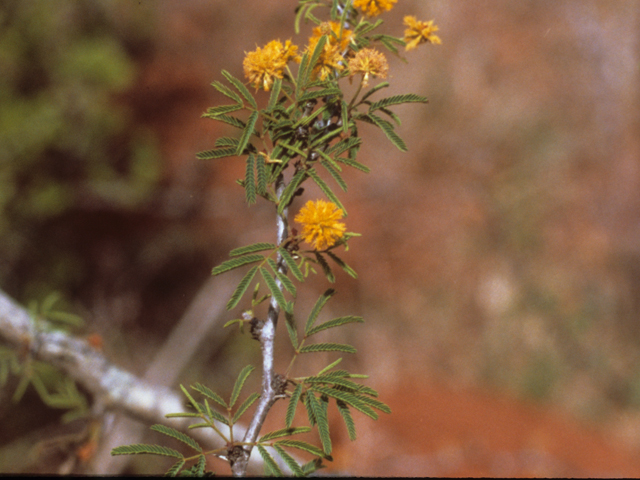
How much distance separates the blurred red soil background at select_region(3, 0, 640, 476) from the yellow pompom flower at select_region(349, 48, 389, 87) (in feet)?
9.44

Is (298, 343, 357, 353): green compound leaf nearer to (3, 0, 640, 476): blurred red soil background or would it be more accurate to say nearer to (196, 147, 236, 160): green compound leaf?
(196, 147, 236, 160): green compound leaf

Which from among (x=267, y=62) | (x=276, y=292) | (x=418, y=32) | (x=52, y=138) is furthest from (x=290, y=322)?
(x=52, y=138)

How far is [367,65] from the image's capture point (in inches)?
21.2

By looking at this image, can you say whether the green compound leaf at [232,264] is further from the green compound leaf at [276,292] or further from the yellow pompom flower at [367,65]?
the yellow pompom flower at [367,65]

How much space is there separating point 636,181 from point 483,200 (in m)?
1.44

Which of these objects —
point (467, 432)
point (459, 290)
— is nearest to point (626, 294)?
point (459, 290)

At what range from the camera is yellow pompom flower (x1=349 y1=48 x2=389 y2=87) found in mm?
539

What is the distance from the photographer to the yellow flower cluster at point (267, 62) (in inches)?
20.5

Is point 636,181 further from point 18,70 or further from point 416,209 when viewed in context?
A: point 18,70

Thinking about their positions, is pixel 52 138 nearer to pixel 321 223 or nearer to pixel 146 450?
pixel 146 450

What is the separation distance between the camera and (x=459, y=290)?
14.5 ft

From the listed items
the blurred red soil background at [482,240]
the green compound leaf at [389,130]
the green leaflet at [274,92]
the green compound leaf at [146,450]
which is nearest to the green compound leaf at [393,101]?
the green compound leaf at [389,130]

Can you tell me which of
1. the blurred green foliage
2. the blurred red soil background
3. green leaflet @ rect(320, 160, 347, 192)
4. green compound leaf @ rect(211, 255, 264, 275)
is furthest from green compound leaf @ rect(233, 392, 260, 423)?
the blurred red soil background

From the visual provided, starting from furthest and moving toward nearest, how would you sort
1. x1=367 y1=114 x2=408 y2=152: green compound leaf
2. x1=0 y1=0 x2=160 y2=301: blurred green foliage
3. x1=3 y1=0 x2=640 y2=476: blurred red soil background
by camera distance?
x1=3 y1=0 x2=640 y2=476: blurred red soil background < x1=0 y1=0 x2=160 y2=301: blurred green foliage < x1=367 y1=114 x2=408 y2=152: green compound leaf
